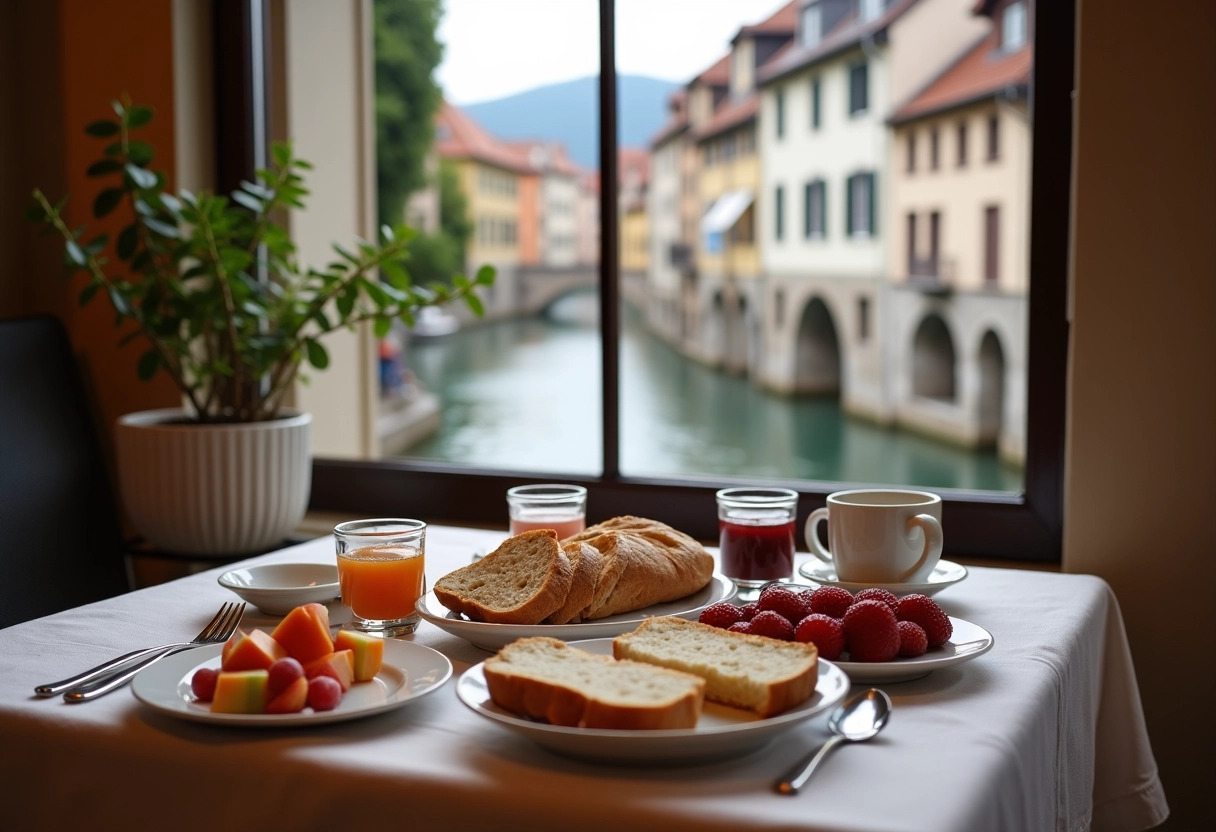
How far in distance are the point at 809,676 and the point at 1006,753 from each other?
0.45 ft

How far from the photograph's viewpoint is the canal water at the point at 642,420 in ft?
71.5

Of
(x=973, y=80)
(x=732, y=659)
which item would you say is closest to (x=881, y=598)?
(x=732, y=659)

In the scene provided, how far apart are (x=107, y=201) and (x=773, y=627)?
1.32 meters

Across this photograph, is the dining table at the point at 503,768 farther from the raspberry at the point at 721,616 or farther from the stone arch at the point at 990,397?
the stone arch at the point at 990,397

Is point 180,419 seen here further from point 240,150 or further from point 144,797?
point 144,797

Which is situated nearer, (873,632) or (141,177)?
(873,632)

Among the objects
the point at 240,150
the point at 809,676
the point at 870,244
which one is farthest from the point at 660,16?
the point at 809,676

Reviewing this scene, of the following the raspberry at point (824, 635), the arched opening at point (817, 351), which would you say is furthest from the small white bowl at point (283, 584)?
the arched opening at point (817, 351)

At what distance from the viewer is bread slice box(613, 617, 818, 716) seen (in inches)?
29.2

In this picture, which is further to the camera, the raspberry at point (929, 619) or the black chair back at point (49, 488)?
the black chair back at point (49, 488)

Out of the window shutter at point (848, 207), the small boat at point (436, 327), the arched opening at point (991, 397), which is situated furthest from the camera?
the window shutter at point (848, 207)

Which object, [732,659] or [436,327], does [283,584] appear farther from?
[436,327]

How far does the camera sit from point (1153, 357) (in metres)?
1.40

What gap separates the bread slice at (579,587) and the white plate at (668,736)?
216 millimetres
